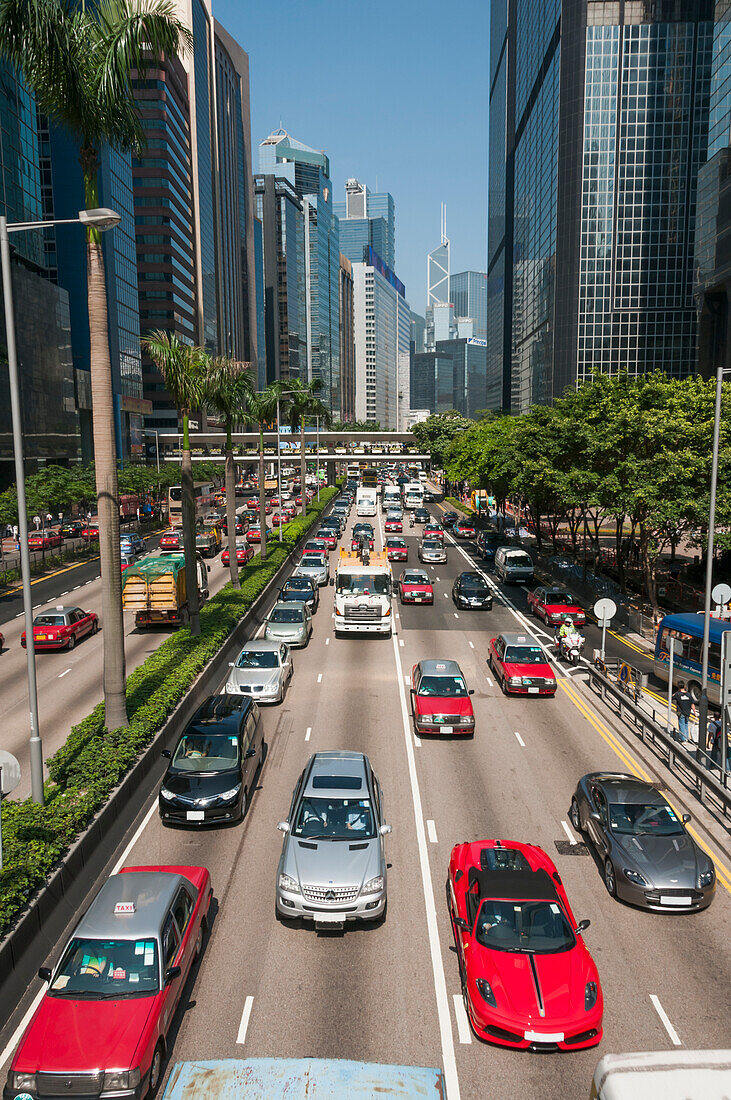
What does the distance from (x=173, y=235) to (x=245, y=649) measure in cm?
13245

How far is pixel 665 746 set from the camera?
764 inches

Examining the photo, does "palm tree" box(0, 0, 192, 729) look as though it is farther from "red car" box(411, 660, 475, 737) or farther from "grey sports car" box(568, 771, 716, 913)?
"grey sports car" box(568, 771, 716, 913)

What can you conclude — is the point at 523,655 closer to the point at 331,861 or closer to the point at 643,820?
the point at 643,820

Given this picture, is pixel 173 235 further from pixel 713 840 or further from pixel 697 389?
pixel 713 840

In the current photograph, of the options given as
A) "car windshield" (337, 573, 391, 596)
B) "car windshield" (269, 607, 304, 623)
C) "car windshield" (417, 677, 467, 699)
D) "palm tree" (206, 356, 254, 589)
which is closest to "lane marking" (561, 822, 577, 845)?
"car windshield" (417, 677, 467, 699)

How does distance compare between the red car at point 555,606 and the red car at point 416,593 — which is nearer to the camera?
the red car at point 555,606

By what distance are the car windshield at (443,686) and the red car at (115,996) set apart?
1146cm

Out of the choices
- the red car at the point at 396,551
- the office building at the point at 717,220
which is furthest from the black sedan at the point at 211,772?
the office building at the point at 717,220

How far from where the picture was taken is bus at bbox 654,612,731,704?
886 inches

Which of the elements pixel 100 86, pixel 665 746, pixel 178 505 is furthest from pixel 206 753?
pixel 178 505

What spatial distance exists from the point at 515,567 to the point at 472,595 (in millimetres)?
7596

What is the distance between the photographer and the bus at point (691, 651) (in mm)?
22500

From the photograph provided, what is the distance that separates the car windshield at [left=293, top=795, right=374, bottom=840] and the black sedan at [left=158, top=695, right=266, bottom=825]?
95.5 inches

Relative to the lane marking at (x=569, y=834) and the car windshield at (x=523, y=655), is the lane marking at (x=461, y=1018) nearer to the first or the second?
the lane marking at (x=569, y=834)
